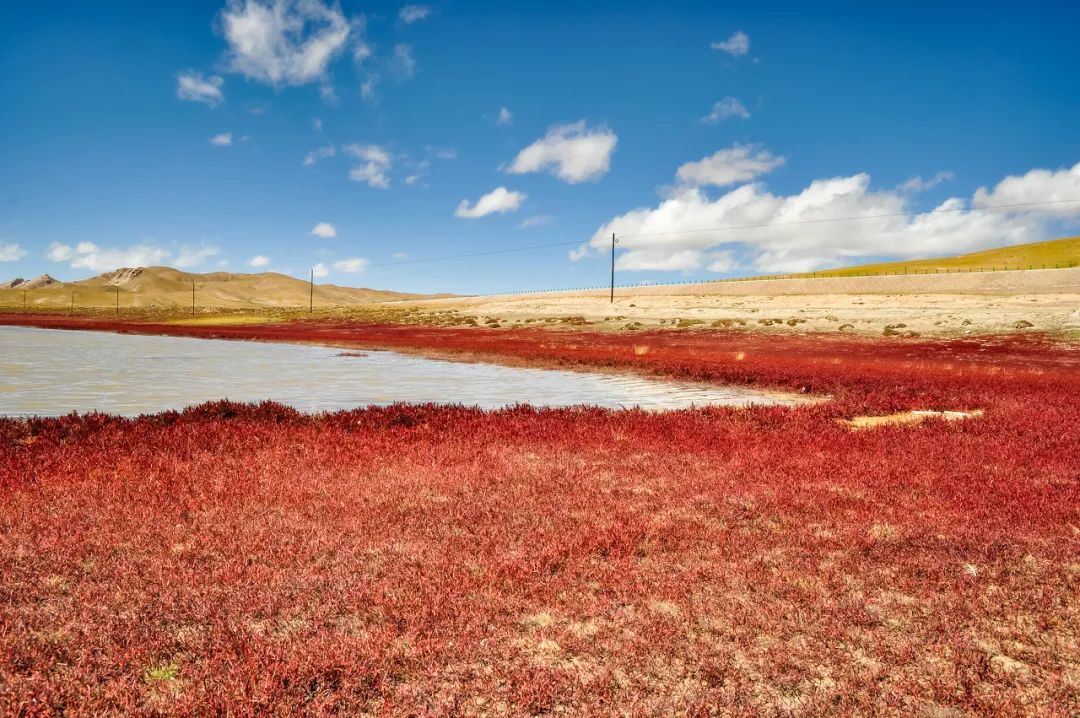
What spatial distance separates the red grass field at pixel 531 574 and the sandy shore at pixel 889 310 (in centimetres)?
4850

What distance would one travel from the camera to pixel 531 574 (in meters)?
6.32

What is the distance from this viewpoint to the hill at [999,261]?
158m

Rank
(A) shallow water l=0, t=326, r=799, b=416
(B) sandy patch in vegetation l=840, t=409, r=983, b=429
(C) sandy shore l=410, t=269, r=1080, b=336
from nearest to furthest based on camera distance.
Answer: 1. (B) sandy patch in vegetation l=840, t=409, r=983, b=429
2. (A) shallow water l=0, t=326, r=799, b=416
3. (C) sandy shore l=410, t=269, r=1080, b=336

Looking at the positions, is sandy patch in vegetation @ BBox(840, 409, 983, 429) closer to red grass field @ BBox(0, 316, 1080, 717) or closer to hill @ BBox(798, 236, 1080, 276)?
red grass field @ BBox(0, 316, 1080, 717)

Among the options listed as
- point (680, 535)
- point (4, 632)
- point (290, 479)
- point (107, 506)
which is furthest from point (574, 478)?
point (4, 632)

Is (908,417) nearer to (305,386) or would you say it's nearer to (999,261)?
(305,386)

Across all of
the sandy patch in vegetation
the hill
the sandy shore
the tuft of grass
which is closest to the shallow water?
the sandy patch in vegetation

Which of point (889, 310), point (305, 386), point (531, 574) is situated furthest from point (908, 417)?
point (889, 310)

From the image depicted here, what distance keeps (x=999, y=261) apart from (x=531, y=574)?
687 ft

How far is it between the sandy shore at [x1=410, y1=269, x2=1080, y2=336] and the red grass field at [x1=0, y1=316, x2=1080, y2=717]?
48497 millimetres

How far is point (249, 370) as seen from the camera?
98.2 feet

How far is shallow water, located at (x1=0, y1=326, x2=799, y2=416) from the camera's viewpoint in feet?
62.2

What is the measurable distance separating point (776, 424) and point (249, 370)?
24359mm

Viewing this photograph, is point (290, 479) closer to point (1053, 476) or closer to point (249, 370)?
point (1053, 476)
